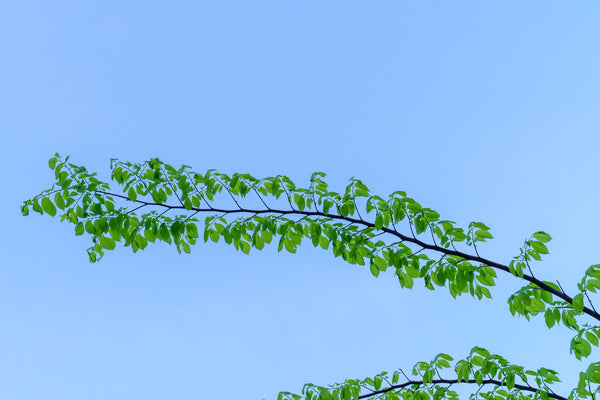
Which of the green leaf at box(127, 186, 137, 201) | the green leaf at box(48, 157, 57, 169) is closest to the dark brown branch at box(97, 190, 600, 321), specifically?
the green leaf at box(127, 186, 137, 201)

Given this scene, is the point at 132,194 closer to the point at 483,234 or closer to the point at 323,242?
the point at 323,242

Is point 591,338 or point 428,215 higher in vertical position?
point 428,215

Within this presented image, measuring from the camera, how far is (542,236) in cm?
415

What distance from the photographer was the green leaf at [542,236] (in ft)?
13.6

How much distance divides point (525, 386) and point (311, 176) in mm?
2379

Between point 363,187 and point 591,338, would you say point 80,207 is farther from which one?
point 591,338

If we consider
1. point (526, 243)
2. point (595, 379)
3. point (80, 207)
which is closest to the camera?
point (595, 379)

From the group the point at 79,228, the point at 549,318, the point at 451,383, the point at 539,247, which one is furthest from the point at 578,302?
the point at 79,228

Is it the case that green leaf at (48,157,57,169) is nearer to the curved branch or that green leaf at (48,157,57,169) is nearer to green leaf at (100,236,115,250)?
green leaf at (100,236,115,250)

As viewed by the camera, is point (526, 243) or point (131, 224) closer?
point (526, 243)

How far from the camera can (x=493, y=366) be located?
4.36m

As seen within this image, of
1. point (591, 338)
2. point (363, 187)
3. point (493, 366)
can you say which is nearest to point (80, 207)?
point (363, 187)

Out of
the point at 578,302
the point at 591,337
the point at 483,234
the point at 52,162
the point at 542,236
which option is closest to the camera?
the point at 578,302

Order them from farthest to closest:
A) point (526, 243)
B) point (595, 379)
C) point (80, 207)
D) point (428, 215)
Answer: point (80, 207) → point (428, 215) → point (526, 243) → point (595, 379)
